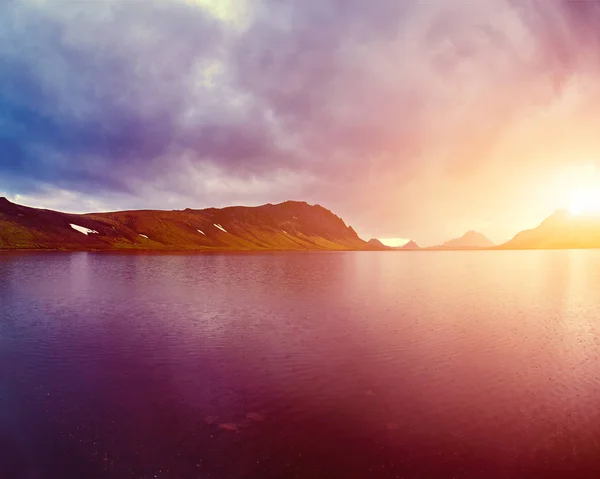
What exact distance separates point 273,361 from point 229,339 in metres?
8.40

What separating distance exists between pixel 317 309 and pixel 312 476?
39137 mm

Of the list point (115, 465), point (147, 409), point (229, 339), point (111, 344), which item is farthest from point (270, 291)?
point (115, 465)

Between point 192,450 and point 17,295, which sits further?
point 17,295

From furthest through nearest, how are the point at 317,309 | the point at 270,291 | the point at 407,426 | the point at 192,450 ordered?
the point at 270,291
the point at 317,309
the point at 407,426
the point at 192,450

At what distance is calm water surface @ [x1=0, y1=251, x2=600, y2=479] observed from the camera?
53.9ft

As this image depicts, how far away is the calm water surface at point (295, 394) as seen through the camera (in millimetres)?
16422

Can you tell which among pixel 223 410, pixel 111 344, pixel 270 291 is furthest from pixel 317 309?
pixel 223 410

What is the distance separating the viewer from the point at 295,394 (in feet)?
77.9

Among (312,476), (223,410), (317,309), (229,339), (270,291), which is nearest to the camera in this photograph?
(312,476)

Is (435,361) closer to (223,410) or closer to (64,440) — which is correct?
(223,410)

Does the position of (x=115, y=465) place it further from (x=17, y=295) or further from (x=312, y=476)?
(x=17, y=295)

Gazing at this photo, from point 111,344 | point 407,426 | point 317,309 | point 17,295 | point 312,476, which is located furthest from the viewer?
point 17,295

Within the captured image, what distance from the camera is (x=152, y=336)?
124ft

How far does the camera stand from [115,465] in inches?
617
